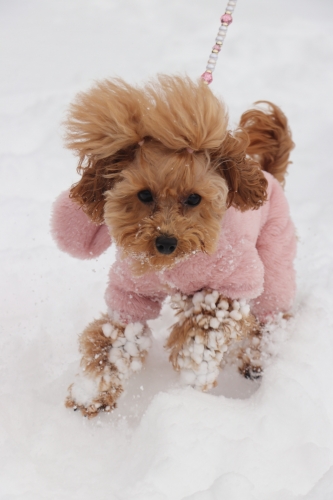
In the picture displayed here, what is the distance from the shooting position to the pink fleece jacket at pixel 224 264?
1.93 meters

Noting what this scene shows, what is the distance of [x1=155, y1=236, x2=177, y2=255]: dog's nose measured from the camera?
172cm

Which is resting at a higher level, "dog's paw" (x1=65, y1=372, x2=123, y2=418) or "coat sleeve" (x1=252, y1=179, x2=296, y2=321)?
"coat sleeve" (x1=252, y1=179, x2=296, y2=321)

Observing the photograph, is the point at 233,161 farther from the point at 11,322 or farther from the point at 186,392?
the point at 11,322

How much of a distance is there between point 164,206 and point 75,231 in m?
0.49

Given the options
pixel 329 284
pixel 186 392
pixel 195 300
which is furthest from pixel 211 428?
pixel 329 284

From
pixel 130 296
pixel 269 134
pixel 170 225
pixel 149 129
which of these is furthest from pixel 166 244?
pixel 269 134

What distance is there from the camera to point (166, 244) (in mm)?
1726

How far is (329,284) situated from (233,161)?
4.08ft

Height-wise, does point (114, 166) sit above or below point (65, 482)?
above

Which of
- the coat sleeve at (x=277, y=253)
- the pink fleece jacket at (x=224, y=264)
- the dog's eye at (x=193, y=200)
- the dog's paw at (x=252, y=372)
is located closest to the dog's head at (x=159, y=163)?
the dog's eye at (x=193, y=200)

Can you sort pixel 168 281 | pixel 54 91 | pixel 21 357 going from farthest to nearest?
1. pixel 54 91
2. pixel 21 357
3. pixel 168 281

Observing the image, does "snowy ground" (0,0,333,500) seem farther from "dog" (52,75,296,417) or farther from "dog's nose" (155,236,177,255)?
"dog's nose" (155,236,177,255)

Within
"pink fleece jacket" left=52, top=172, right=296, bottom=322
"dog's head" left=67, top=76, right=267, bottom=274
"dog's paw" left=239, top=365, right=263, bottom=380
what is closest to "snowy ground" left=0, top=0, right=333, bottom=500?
"dog's paw" left=239, top=365, right=263, bottom=380

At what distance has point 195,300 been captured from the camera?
6.61ft
